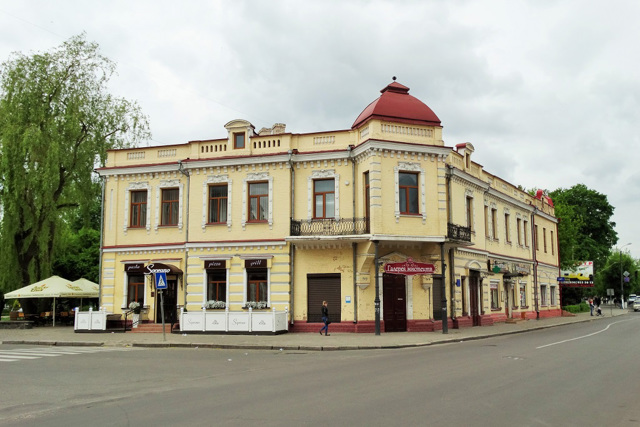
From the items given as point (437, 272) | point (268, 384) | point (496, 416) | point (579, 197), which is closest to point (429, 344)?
point (437, 272)

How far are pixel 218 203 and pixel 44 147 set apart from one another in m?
11.2

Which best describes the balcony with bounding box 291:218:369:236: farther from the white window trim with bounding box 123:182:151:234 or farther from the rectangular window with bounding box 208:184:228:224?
the white window trim with bounding box 123:182:151:234

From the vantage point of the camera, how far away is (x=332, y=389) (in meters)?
10.2

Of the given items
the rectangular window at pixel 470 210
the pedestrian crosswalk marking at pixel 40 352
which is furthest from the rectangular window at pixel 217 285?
the rectangular window at pixel 470 210

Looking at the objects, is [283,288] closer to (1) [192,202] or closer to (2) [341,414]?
(1) [192,202]

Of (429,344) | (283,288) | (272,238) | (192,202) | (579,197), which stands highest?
(579,197)

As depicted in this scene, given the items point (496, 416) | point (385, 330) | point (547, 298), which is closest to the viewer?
point (496, 416)

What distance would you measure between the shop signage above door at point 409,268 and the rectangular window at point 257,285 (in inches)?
246

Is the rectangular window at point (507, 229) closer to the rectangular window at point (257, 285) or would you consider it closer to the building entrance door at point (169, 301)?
the rectangular window at point (257, 285)

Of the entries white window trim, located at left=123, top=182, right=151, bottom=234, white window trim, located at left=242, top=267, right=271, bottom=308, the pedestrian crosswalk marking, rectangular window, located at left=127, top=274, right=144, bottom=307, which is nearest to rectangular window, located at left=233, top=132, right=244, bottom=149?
white window trim, located at left=123, top=182, right=151, bottom=234

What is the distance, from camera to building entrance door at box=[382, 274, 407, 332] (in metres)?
24.9

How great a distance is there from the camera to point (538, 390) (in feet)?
32.0

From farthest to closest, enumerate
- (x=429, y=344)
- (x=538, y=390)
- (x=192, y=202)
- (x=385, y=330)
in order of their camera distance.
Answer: (x=192, y=202) → (x=385, y=330) → (x=429, y=344) → (x=538, y=390)

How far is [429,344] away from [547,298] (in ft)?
89.3
